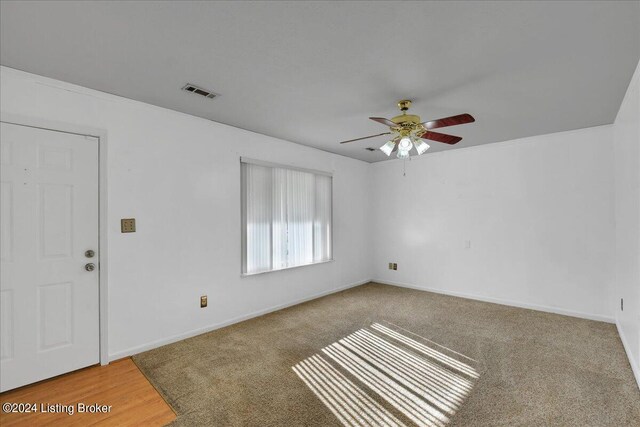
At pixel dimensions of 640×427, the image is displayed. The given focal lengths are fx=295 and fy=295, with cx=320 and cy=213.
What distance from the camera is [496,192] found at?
443 cm

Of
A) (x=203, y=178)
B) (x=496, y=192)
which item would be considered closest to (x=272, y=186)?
(x=203, y=178)

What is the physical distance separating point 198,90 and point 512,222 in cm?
439

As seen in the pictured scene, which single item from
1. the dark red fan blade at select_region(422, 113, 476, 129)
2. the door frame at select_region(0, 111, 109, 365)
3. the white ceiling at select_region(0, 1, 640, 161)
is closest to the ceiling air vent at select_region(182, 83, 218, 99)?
the white ceiling at select_region(0, 1, 640, 161)

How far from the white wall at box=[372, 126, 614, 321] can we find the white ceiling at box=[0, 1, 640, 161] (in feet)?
3.24

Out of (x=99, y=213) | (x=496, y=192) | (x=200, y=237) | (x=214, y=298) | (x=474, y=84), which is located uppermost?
(x=474, y=84)

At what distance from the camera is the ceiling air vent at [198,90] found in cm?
253

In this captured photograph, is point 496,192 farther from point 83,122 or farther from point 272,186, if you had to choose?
point 83,122

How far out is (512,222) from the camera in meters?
4.29

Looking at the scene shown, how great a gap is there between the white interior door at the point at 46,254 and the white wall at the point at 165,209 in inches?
6.1

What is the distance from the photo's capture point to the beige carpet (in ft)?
6.50

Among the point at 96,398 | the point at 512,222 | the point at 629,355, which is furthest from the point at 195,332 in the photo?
the point at 512,222

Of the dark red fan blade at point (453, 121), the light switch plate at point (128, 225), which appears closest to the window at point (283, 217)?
the light switch plate at point (128, 225)

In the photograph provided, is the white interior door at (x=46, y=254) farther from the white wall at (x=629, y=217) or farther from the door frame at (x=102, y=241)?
the white wall at (x=629, y=217)

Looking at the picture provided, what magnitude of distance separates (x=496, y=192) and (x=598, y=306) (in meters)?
1.84
